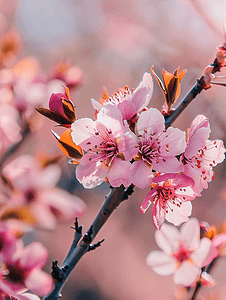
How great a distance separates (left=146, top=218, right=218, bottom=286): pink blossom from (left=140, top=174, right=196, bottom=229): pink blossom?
23 centimetres

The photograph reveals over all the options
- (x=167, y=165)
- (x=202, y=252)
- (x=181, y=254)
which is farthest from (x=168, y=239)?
(x=167, y=165)

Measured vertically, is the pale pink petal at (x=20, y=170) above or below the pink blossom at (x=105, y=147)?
below

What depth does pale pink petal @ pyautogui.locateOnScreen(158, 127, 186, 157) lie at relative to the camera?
1.08ft

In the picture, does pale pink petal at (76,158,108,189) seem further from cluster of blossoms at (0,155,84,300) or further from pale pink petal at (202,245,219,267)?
pale pink petal at (202,245,219,267)

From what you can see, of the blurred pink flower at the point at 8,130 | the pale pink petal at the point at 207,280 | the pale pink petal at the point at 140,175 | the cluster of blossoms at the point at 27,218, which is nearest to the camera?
the pale pink petal at the point at 140,175

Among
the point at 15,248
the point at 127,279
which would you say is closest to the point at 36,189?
the point at 15,248

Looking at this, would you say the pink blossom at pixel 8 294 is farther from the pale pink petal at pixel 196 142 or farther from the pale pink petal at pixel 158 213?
the pale pink petal at pixel 196 142

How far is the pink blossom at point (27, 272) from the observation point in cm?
41

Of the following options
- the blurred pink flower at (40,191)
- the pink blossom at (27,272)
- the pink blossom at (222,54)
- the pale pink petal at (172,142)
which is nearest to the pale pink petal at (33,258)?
the pink blossom at (27,272)

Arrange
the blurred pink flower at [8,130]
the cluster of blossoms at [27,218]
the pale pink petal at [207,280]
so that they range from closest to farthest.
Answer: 1. the cluster of blossoms at [27,218]
2. the pale pink petal at [207,280]
3. the blurred pink flower at [8,130]

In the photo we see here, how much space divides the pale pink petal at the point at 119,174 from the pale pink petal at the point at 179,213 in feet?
0.40

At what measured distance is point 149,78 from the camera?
1.23 feet

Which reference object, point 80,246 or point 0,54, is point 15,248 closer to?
point 80,246

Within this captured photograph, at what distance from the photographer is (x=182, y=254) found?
720 mm
